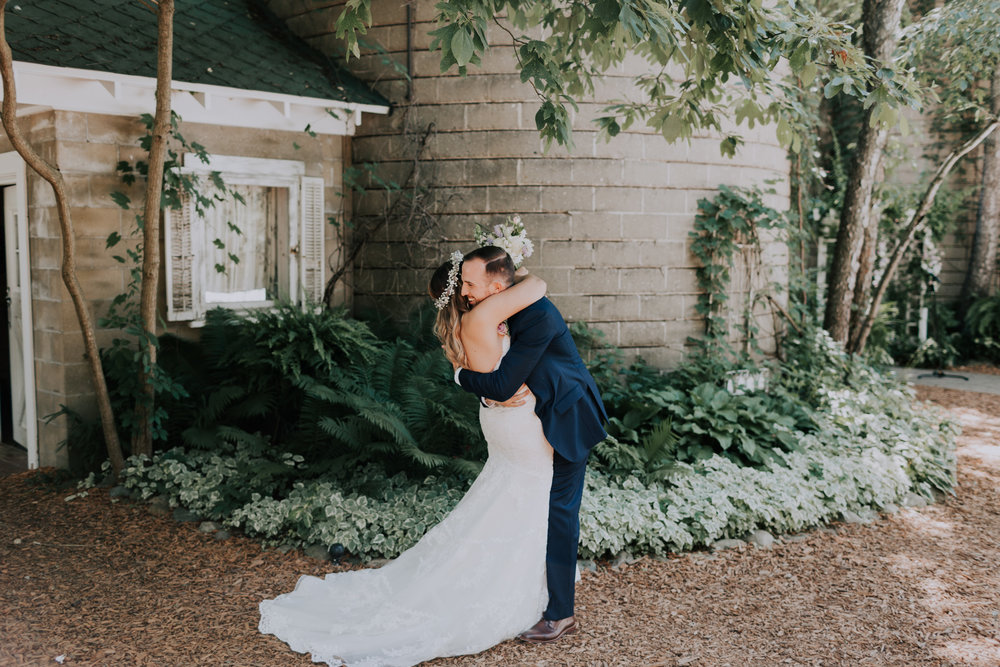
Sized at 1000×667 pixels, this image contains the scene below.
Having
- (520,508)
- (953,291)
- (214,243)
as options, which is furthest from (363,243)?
(953,291)

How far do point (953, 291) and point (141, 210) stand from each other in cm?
1369

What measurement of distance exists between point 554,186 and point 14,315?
5.18 m

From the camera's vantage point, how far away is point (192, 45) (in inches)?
289

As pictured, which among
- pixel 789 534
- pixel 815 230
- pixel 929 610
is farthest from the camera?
pixel 815 230

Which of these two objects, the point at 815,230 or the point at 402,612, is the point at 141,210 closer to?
the point at 402,612

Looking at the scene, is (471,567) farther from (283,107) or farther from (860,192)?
(860,192)

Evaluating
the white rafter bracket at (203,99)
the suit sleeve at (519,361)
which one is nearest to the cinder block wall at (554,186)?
the white rafter bracket at (203,99)

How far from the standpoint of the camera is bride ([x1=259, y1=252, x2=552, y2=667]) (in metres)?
3.96

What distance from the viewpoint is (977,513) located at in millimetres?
6359

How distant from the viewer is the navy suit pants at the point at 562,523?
4133 millimetres

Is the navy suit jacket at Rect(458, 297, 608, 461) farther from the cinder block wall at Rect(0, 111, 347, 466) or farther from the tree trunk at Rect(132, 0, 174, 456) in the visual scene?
the cinder block wall at Rect(0, 111, 347, 466)

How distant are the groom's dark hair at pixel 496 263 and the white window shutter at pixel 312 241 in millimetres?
4300

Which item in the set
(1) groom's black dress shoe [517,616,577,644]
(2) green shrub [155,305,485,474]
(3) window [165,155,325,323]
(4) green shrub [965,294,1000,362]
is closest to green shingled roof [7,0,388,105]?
(3) window [165,155,325,323]

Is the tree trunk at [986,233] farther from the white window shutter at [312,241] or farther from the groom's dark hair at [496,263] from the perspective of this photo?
the groom's dark hair at [496,263]
